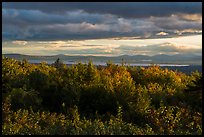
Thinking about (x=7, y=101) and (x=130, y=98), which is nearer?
(x=7, y=101)

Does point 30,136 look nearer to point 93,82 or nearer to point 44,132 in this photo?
point 44,132

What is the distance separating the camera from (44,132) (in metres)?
14.7

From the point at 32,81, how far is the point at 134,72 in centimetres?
702

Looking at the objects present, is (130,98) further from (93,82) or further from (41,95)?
(41,95)

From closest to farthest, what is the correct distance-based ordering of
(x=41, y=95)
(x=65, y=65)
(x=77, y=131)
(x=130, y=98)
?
(x=77, y=131) → (x=130, y=98) → (x=41, y=95) → (x=65, y=65)

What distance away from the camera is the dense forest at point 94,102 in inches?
628

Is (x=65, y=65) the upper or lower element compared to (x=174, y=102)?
upper

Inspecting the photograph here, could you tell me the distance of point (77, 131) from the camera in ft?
47.6

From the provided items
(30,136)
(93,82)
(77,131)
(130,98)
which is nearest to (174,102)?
(130,98)

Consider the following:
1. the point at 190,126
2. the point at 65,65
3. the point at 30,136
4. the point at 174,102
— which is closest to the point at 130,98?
the point at 174,102

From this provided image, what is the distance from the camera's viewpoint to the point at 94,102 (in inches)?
858

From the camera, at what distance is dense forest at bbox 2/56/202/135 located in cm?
1596

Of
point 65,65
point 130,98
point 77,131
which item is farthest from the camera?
point 65,65

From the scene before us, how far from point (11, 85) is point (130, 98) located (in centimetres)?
651
